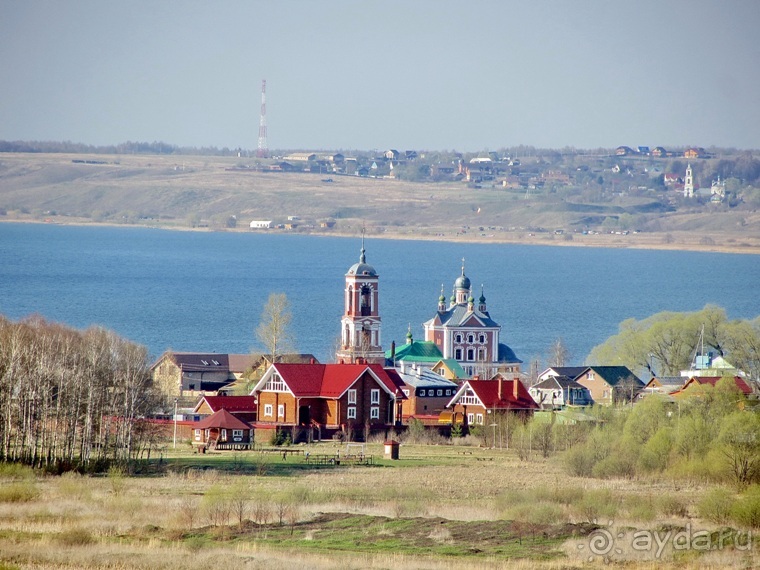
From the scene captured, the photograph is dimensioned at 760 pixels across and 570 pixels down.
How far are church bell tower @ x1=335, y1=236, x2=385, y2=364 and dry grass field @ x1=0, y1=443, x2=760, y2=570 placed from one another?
100.0ft

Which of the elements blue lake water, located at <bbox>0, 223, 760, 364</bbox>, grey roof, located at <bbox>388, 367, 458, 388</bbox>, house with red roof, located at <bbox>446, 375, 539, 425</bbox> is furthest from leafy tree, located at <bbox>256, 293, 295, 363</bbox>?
house with red roof, located at <bbox>446, 375, 539, 425</bbox>

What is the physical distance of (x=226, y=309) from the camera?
13600cm

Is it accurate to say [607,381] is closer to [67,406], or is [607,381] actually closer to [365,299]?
[365,299]

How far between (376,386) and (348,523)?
26849mm

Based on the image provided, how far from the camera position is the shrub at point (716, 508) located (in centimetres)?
3597

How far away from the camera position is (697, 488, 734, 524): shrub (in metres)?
36.0

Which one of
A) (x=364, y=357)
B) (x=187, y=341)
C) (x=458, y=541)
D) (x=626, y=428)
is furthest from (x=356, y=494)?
(x=187, y=341)

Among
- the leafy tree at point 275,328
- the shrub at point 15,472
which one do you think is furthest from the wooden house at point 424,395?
the shrub at point 15,472

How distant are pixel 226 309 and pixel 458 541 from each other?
4056 inches

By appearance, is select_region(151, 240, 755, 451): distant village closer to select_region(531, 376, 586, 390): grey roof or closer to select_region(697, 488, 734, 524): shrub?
select_region(531, 376, 586, 390): grey roof

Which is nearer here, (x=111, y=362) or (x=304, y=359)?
(x=111, y=362)

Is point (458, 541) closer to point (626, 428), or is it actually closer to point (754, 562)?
point (754, 562)

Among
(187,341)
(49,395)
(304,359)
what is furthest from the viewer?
(187,341)

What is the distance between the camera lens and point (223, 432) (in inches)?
2203
